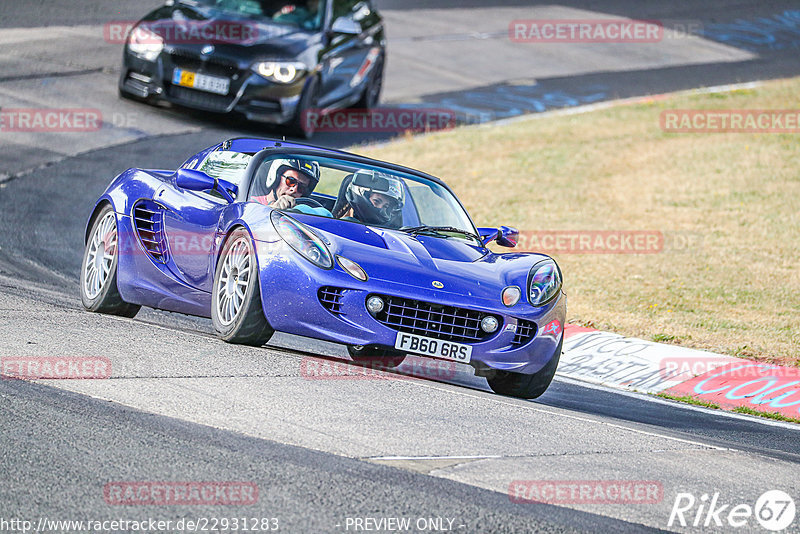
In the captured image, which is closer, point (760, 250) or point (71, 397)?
point (71, 397)

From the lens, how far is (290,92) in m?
16.0

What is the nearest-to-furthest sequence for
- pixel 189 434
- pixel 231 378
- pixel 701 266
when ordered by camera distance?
1. pixel 189 434
2. pixel 231 378
3. pixel 701 266

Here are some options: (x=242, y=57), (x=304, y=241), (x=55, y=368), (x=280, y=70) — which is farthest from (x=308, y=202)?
(x=280, y=70)

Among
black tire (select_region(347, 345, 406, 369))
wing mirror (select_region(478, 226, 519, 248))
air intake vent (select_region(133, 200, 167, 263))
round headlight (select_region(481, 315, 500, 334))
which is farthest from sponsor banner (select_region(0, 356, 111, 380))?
wing mirror (select_region(478, 226, 519, 248))

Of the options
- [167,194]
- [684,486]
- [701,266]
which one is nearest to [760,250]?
[701,266]

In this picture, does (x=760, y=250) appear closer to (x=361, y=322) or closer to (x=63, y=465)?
(x=361, y=322)

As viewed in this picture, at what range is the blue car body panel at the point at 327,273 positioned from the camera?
→ 7082 millimetres

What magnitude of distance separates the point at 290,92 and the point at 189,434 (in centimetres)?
1108

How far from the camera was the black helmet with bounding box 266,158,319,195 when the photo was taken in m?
8.22

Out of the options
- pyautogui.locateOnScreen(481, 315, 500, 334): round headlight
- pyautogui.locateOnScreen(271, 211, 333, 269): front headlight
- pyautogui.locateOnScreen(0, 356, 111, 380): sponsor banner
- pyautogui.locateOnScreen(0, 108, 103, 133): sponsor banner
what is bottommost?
pyautogui.locateOnScreen(0, 108, 103, 133): sponsor banner

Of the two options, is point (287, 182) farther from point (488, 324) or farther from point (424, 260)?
point (488, 324)

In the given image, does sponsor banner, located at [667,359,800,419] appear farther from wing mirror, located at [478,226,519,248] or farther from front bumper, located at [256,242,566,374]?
front bumper, located at [256,242,566,374]

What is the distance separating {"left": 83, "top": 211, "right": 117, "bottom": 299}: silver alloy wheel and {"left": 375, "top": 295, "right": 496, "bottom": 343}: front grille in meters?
2.47

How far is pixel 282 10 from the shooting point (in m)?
17.0
